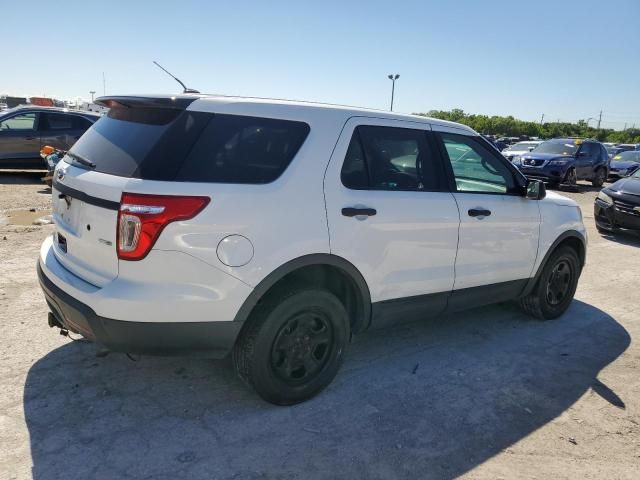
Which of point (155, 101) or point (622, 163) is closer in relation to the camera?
point (155, 101)

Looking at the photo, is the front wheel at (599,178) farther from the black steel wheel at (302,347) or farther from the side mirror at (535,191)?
the black steel wheel at (302,347)

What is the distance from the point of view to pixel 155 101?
294 centimetres

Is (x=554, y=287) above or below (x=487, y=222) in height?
below

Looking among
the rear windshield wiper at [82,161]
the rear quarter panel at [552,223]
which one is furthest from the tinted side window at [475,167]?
the rear windshield wiper at [82,161]

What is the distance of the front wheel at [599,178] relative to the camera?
1867cm

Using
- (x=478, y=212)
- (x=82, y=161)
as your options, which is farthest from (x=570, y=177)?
(x=82, y=161)

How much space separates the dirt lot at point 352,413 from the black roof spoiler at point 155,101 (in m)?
1.79

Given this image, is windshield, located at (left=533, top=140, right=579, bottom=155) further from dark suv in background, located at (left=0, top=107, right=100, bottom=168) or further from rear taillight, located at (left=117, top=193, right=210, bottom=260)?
rear taillight, located at (left=117, top=193, right=210, bottom=260)

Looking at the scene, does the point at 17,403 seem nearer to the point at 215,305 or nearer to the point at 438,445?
the point at 215,305

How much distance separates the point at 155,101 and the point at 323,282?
60.2 inches

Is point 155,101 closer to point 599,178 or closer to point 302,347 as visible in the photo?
point 302,347

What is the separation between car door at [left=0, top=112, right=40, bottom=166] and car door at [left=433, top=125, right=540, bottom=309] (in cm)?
1111

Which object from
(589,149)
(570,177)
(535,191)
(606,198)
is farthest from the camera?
(589,149)

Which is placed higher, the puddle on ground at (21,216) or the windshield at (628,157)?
the windshield at (628,157)
